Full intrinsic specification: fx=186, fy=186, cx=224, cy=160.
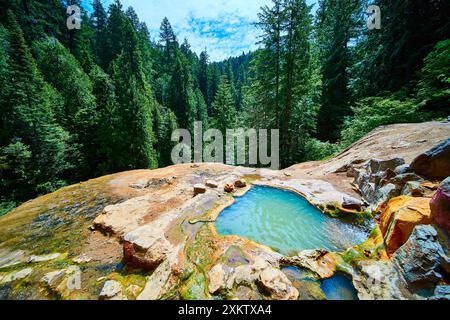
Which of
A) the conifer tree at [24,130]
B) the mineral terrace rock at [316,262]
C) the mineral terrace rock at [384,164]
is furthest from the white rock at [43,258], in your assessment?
the conifer tree at [24,130]

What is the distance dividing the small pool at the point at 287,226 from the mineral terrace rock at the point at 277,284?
3.88 ft

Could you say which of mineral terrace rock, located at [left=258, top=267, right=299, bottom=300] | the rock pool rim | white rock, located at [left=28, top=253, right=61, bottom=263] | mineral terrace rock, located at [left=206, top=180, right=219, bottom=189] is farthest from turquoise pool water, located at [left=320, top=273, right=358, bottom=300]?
white rock, located at [left=28, top=253, right=61, bottom=263]

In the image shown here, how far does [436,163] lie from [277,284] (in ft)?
17.3

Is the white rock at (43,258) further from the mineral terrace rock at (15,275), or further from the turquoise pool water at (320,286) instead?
the turquoise pool water at (320,286)

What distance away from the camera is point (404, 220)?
3832 millimetres

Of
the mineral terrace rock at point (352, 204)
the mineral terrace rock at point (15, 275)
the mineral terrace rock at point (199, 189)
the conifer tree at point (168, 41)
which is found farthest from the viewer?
the conifer tree at point (168, 41)

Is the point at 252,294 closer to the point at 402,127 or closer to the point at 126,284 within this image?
the point at 126,284

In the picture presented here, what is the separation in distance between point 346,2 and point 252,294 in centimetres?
2488

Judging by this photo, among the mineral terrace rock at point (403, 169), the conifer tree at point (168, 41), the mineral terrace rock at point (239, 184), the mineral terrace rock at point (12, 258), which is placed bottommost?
Answer: the mineral terrace rock at point (12, 258)

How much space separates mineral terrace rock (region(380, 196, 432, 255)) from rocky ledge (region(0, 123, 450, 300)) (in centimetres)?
2

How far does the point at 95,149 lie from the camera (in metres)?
20.2

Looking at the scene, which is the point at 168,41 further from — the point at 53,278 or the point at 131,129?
the point at 53,278

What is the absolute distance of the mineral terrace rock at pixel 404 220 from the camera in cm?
368
